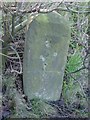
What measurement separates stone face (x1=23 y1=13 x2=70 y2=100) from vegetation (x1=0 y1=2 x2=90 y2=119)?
81 mm

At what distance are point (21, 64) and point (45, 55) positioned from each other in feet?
1.02

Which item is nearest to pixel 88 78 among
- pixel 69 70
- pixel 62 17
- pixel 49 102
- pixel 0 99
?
pixel 69 70

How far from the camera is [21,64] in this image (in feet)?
12.4

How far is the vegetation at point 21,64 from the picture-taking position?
3588 millimetres

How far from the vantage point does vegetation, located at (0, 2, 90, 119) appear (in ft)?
11.8

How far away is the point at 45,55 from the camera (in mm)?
3674

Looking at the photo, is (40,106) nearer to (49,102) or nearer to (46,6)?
(49,102)

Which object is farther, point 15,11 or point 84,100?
point 84,100

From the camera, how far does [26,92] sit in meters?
3.74

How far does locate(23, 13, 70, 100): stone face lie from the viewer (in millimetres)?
3633

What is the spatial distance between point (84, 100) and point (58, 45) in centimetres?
77

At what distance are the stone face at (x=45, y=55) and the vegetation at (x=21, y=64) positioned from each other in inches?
3.2

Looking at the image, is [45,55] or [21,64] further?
[21,64]

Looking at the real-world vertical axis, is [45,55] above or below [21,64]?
above
